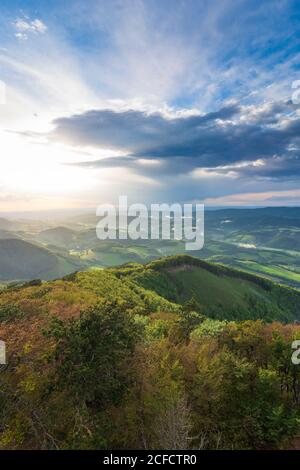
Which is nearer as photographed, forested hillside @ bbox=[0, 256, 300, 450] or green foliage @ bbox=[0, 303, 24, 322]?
forested hillside @ bbox=[0, 256, 300, 450]

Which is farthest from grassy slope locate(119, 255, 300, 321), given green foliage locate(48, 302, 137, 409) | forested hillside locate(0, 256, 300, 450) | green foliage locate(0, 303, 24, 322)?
green foliage locate(48, 302, 137, 409)

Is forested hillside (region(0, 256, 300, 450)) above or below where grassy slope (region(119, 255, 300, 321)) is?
above

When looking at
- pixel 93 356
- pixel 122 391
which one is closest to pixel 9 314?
pixel 93 356

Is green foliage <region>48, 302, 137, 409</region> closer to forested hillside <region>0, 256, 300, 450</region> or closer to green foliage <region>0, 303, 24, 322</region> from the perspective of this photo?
forested hillside <region>0, 256, 300, 450</region>

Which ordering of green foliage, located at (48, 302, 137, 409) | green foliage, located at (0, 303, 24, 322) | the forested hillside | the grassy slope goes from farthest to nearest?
the grassy slope
green foliage, located at (0, 303, 24, 322)
green foliage, located at (48, 302, 137, 409)
the forested hillside

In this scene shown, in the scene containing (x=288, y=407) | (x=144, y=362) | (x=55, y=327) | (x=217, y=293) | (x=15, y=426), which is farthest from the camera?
(x=217, y=293)

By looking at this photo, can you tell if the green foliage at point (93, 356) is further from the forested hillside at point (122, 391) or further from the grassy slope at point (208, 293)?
the grassy slope at point (208, 293)

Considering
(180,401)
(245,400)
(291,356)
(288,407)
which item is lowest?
(288,407)

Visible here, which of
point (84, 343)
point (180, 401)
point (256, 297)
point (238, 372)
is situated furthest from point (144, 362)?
point (256, 297)

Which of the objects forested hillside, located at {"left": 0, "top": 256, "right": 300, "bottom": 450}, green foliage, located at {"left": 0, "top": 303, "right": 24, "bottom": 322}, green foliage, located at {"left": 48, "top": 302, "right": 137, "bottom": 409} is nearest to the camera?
forested hillside, located at {"left": 0, "top": 256, "right": 300, "bottom": 450}

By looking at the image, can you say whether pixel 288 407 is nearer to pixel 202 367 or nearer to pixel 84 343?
pixel 202 367

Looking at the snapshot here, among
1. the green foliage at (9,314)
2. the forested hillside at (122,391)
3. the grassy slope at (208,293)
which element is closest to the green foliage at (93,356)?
the forested hillside at (122,391)
